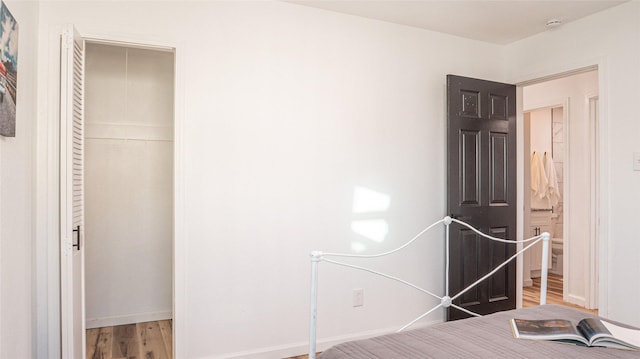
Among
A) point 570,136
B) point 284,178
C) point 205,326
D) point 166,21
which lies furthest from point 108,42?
point 570,136

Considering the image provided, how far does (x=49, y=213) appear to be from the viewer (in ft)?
8.50

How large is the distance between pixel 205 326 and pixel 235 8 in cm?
222

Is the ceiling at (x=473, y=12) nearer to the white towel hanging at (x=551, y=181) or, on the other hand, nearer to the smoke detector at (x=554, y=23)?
the smoke detector at (x=554, y=23)

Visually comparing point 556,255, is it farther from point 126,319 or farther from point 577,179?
point 126,319

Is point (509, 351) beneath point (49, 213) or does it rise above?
beneath

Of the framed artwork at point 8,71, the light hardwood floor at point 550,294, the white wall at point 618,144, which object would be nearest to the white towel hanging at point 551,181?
the light hardwood floor at point 550,294

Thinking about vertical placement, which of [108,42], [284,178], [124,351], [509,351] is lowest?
[124,351]

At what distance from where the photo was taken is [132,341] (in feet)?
11.9

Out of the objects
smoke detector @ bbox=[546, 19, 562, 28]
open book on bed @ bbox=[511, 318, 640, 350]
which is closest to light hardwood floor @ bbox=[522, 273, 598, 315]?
smoke detector @ bbox=[546, 19, 562, 28]

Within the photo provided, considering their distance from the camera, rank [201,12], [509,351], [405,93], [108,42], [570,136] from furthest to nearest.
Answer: [570,136] → [405,93] → [201,12] → [108,42] → [509,351]

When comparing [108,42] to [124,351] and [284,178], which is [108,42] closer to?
[284,178]

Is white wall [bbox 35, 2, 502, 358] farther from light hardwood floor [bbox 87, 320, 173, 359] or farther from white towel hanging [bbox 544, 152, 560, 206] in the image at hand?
white towel hanging [bbox 544, 152, 560, 206]

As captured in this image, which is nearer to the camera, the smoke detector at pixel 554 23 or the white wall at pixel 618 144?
the white wall at pixel 618 144

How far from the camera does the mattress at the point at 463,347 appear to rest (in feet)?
5.45
